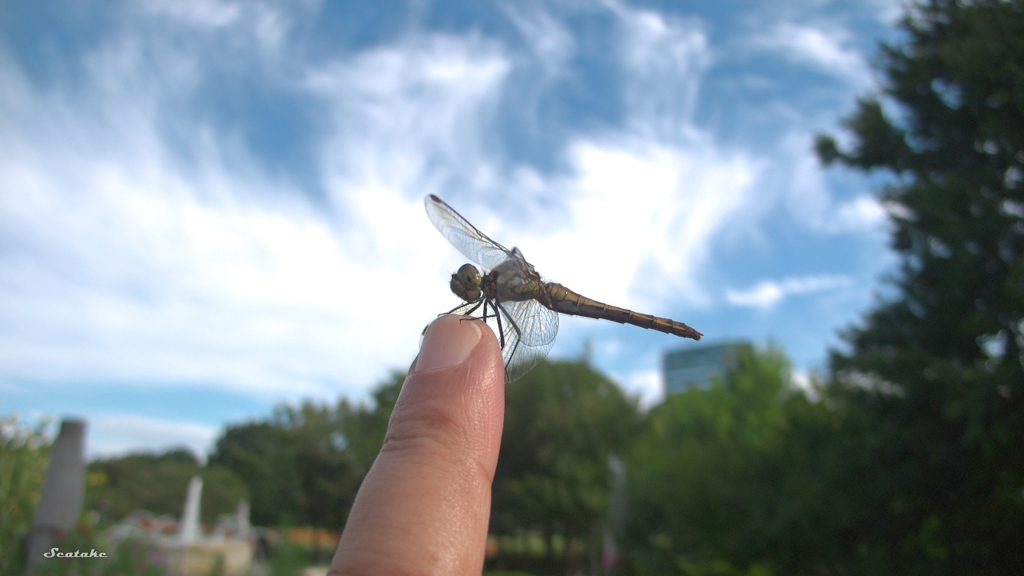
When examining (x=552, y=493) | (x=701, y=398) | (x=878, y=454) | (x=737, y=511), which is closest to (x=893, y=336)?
(x=878, y=454)

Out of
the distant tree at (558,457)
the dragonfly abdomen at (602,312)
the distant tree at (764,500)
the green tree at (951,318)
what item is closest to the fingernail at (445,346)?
the dragonfly abdomen at (602,312)

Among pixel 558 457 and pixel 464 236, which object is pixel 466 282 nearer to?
pixel 464 236

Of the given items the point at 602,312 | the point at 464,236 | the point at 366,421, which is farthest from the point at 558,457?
the point at 464,236

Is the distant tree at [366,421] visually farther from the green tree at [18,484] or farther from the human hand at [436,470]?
the human hand at [436,470]

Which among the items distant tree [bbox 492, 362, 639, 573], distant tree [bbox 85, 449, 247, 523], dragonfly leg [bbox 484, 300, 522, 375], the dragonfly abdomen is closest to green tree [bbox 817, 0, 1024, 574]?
the dragonfly abdomen

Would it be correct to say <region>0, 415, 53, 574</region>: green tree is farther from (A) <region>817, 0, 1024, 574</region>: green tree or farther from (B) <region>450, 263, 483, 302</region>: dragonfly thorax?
(A) <region>817, 0, 1024, 574</region>: green tree

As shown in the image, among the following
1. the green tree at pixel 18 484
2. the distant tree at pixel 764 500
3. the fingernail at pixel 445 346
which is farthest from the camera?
the distant tree at pixel 764 500

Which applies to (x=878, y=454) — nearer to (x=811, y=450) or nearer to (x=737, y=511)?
(x=811, y=450)
